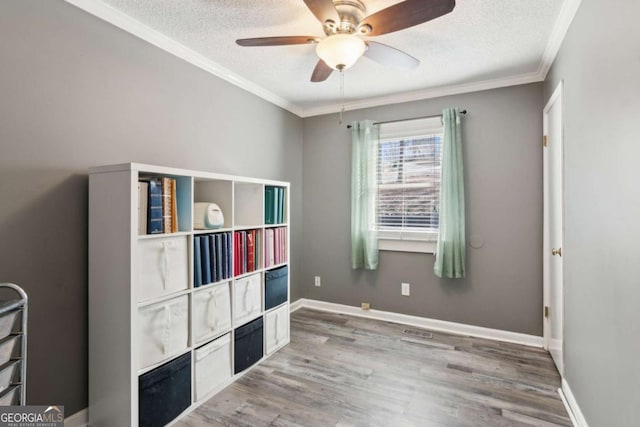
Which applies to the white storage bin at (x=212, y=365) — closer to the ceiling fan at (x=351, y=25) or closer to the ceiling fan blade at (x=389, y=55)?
the ceiling fan at (x=351, y=25)

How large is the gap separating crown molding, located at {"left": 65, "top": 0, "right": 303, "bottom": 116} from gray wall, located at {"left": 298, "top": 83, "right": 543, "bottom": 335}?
130 centimetres

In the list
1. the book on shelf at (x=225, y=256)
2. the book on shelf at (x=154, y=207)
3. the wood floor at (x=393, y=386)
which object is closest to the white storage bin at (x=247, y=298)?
the book on shelf at (x=225, y=256)

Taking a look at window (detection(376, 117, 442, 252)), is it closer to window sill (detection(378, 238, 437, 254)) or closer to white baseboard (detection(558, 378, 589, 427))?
window sill (detection(378, 238, 437, 254))

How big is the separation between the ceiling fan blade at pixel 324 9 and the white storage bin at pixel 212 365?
2083mm

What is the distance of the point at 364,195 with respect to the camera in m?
3.55

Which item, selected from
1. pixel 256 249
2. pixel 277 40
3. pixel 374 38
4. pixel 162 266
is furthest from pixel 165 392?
pixel 374 38

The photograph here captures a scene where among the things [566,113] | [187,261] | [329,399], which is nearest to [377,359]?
[329,399]

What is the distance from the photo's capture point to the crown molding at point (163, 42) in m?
1.88

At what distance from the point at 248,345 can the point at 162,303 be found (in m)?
0.89

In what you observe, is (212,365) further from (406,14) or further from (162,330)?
(406,14)

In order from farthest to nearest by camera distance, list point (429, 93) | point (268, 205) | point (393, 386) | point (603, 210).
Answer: point (429, 93) < point (268, 205) < point (393, 386) < point (603, 210)

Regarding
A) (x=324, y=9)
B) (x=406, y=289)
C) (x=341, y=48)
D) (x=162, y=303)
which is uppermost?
(x=324, y=9)

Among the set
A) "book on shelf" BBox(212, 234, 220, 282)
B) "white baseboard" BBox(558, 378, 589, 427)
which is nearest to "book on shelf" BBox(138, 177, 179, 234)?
"book on shelf" BBox(212, 234, 220, 282)

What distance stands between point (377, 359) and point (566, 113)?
2.25m
